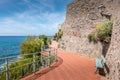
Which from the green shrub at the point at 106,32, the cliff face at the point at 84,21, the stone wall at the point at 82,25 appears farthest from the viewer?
the stone wall at the point at 82,25

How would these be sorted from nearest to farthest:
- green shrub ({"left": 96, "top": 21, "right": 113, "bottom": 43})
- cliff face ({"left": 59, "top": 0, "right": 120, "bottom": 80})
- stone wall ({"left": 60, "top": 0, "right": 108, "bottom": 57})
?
green shrub ({"left": 96, "top": 21, "right": 113, "bottom": 43})
cliff face ({"left": 59, "top": 0, "right": 120, "bottom": 80})
stone wall ({"left": 60, "top": 0, "right": 108, "bottom": 57})

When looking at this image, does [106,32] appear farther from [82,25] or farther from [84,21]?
[82,25]

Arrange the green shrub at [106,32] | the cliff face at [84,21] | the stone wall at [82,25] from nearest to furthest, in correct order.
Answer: the green shrub at [106,32] → the cliff face at [84,21] → the stone wall at [82,25]

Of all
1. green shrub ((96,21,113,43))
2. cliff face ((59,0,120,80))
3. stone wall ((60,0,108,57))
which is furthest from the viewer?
stone wall ((60,0,108,57))

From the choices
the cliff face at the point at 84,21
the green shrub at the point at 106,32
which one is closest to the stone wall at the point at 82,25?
the cliff face at the point at 84,21

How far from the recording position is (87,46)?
10.6m

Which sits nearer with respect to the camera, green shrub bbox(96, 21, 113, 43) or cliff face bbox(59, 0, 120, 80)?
green shrub bbox(96, 21, 113, 43)

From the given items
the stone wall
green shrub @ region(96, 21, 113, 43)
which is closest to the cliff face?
the stone wall

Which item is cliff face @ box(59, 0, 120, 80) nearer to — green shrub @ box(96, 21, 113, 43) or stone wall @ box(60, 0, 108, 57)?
stone wall @ box(60, 0, 108, 57)

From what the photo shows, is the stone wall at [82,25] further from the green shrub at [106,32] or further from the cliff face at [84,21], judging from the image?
the green shrub at [106,32]

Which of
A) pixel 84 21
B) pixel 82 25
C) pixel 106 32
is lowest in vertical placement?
pixel 106 32

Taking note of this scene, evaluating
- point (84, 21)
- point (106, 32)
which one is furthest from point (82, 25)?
point (106, 32)

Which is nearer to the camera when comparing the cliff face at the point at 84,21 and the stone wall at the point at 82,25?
the cliff face at the point at 84,21

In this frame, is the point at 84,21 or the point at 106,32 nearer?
the point at 106,32
